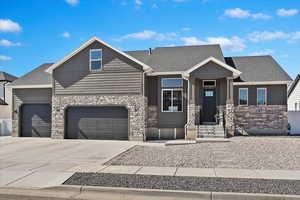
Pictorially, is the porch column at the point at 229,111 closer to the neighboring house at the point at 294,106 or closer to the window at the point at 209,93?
the window at the point at 209,93

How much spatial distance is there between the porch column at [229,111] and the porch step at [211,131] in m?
0.63

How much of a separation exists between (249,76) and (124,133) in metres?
10.1

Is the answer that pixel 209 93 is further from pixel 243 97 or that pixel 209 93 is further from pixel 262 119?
pixel 262 119

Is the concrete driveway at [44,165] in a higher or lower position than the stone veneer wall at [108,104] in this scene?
lower

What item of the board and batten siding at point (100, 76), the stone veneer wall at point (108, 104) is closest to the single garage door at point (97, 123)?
the stone veneer wall at point (108, 104)

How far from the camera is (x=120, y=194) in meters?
5.60

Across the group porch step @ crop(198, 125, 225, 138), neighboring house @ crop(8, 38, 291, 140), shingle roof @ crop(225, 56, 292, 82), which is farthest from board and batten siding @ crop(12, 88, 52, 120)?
shingle roof @ crop(225, 56, 292, 82)

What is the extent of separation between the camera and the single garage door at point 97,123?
51.2ft

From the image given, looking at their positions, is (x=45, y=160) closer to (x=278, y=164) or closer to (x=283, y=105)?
(x=278, y=164)

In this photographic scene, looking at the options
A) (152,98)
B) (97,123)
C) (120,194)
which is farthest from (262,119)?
(120,194)

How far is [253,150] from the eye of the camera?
11.0 meters

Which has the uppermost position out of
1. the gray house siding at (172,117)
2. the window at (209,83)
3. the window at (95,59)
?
the window at (95,59)

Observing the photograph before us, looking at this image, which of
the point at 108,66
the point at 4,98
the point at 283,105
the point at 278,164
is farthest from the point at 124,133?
the point at 4,98

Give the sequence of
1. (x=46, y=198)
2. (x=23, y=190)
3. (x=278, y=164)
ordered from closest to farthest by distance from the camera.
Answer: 1. (x=46, y=198)
2. (x=23, y=190)
3. (x=278, y=164)
